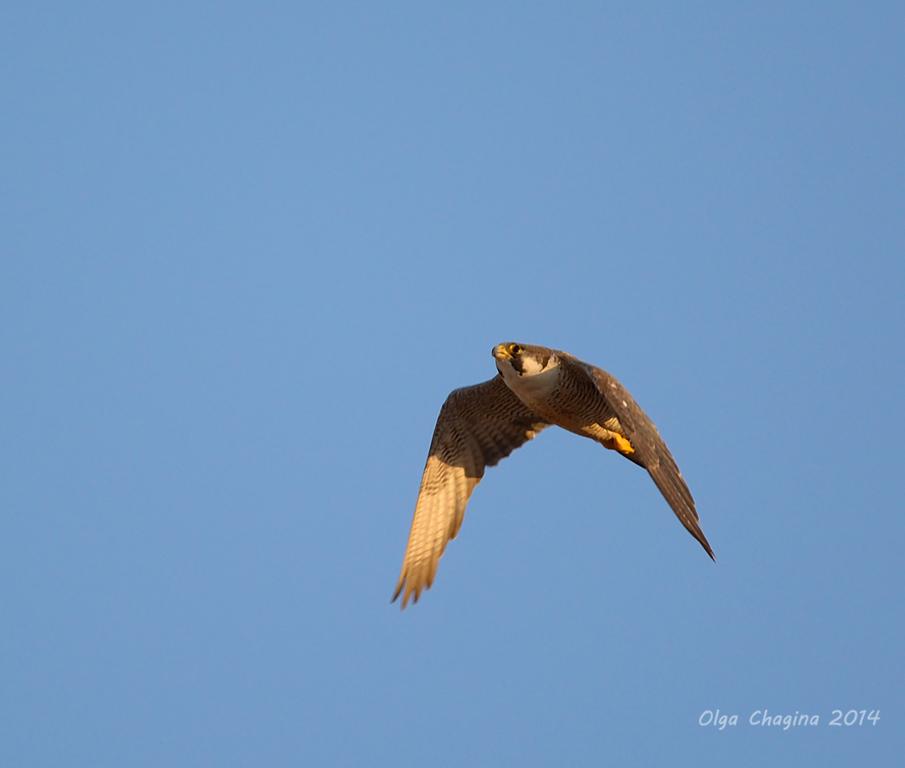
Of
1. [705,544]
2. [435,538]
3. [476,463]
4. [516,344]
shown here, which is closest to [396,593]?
[435,538]

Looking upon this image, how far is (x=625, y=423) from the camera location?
12352mm

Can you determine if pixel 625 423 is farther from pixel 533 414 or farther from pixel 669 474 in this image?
pixel 533 414

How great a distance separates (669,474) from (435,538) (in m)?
3.53

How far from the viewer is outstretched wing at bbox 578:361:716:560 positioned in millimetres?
11320

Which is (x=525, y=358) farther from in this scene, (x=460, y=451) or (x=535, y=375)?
(x=460, y=451)

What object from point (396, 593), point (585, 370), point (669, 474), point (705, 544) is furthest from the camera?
point (396, 593)

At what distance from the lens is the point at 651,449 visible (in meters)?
12.3

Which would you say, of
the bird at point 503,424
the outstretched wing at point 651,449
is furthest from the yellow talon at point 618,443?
the outstretched wing at point 651,449

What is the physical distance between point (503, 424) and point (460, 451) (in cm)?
55

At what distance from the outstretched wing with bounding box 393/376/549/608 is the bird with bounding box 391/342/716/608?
0.4 inches

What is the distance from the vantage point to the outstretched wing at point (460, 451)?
14.7 metres

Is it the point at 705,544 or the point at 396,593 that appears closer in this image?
the point at 705,544

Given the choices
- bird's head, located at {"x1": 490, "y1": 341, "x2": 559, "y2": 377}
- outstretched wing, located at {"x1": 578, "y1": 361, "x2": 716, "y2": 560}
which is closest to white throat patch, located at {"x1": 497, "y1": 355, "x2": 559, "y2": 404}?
bird's head, located at {"x1": 490, "y1": 341, "x2": 559, "y2": 377}

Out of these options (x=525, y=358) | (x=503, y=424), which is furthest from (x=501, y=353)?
(x=503, y=424)
